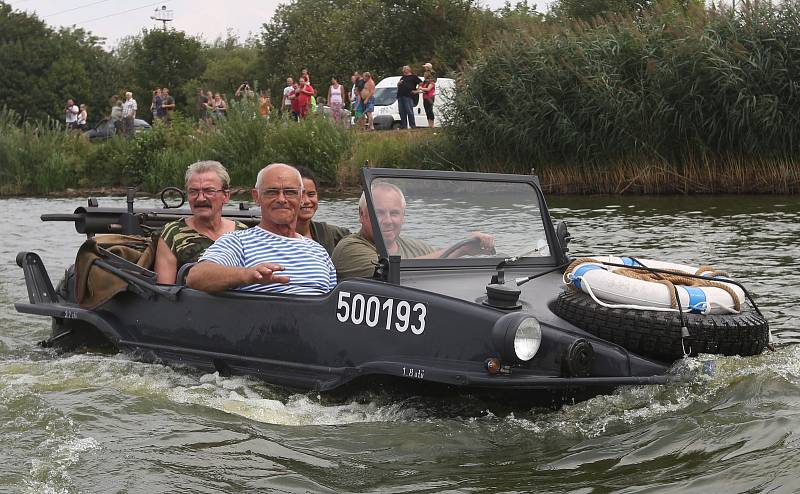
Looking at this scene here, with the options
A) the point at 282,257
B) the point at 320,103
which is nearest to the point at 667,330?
the point at 282,257

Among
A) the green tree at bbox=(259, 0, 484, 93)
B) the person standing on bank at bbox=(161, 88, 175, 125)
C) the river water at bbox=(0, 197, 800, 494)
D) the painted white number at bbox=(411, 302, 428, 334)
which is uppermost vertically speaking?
the green tree at bbox=(259, 0, 484, 93)

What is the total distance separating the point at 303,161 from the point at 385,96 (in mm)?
9623

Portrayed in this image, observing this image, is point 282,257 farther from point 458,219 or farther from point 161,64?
point 161,64

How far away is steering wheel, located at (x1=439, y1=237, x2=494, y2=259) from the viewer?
6680 mm

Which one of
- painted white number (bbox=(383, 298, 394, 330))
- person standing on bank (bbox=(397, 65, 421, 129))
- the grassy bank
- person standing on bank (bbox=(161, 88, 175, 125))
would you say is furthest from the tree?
painted white number (bbox=(383, 298, 394, 330))

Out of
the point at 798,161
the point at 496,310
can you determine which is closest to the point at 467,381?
the point at 496,310

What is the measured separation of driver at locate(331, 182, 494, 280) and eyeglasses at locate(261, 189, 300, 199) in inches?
15.0

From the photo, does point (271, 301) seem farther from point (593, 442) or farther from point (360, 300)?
point (593, 442)

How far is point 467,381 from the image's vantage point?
5.45 m

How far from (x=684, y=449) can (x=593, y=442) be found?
417 millimetres

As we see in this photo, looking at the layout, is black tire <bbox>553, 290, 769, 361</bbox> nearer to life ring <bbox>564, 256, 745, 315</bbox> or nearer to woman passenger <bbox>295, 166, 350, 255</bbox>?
life ring <bbox>564, 256, 745, 315</bbox>

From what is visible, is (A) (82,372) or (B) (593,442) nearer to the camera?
(B) (593,442)

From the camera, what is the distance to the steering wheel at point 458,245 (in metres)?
6.68

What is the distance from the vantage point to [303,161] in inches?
952
